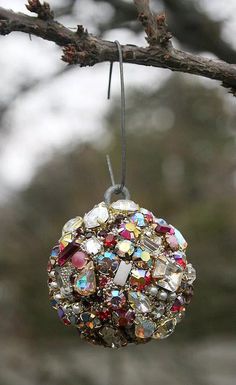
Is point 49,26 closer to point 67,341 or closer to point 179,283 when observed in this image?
point 179,283

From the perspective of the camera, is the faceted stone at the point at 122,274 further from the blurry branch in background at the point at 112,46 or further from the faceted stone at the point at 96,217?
the blurry branch in background at the point at 112,46

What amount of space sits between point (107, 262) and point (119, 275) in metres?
0.04

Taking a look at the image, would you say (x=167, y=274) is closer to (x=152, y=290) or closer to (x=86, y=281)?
(x=152, y=290)

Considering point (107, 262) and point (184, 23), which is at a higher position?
point (184, 23)

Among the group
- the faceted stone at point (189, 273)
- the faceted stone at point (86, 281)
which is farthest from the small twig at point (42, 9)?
the faceted stone at point (189, 273)

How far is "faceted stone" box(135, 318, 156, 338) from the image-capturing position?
4.93ft

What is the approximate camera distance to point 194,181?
9.38 metres

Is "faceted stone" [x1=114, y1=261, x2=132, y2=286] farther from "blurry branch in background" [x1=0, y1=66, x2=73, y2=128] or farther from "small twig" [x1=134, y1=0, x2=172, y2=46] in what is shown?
"blurry branch in background" [x1=0, y1=66, x2=73, y2=128]

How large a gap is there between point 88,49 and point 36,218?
4.02 m

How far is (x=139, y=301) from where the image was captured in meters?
1.49

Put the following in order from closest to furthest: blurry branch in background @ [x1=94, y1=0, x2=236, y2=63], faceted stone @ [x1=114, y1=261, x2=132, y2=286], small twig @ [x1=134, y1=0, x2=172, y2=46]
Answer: faceted stone @ [x1=114, y1=261, x2=132, y2=286] < small twig @ [x1=134, y1=0, x2=172, y2=46] < blurry branch in background @ [x1=94, y1=0, x2=236, y2=63]

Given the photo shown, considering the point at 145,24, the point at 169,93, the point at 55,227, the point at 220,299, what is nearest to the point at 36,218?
the point at 55,227

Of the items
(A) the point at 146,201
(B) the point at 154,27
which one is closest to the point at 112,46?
(B) the point at 154,27

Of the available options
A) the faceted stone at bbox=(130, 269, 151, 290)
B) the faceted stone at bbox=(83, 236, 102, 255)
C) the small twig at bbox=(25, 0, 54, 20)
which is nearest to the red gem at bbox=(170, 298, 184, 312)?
the faceted stone at bbox=(130, 269, 151, 290)
